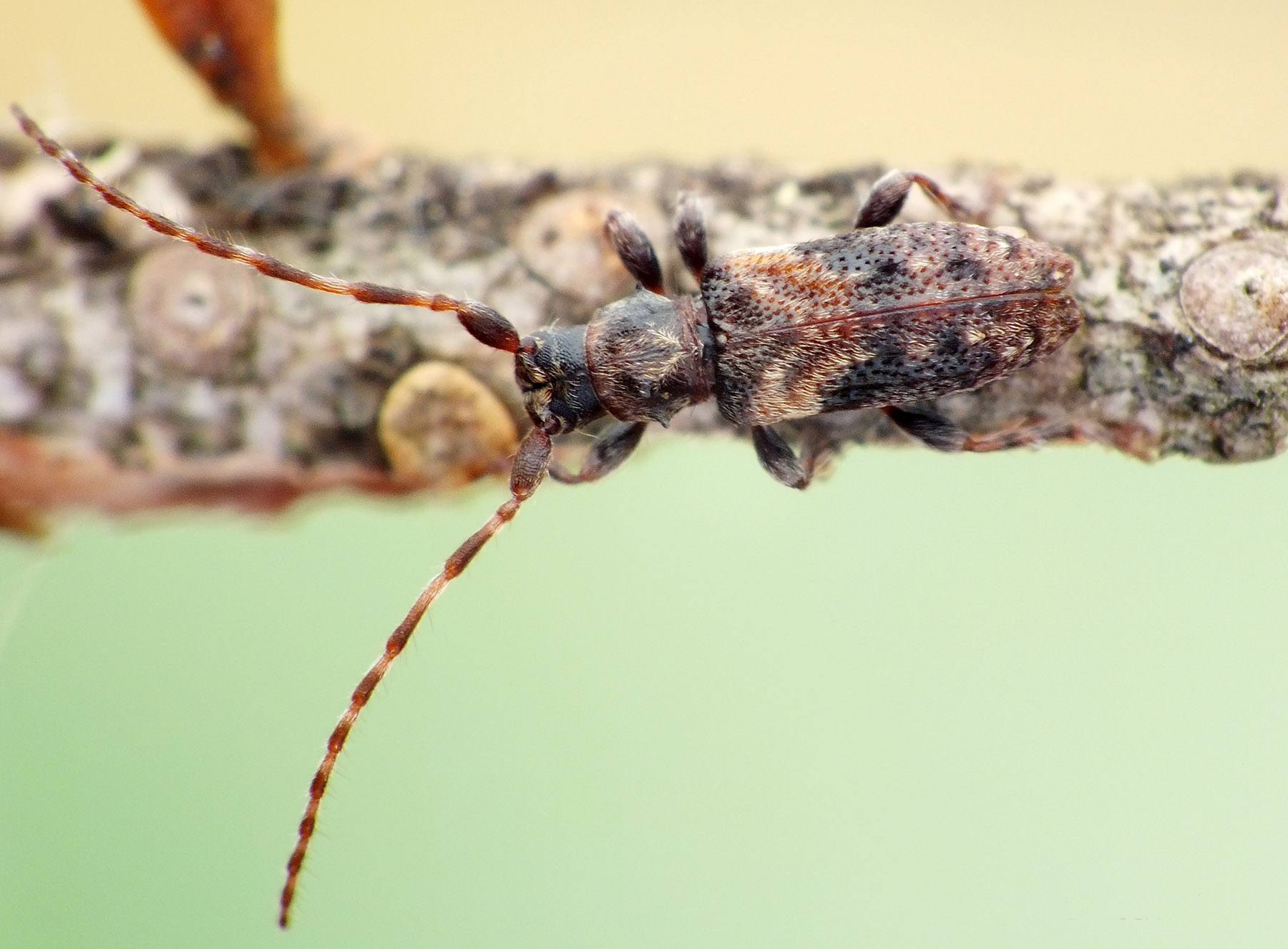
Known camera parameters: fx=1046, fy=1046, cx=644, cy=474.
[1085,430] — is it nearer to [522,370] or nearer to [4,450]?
[522,370]

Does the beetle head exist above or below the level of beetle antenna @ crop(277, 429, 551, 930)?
above

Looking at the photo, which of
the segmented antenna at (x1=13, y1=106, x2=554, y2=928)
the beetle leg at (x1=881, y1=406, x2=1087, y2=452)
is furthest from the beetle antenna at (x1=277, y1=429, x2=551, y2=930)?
the beetle leg at (x1=881, y1=406, x2=1087, y2=452)

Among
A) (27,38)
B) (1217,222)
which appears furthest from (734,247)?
(27,38)

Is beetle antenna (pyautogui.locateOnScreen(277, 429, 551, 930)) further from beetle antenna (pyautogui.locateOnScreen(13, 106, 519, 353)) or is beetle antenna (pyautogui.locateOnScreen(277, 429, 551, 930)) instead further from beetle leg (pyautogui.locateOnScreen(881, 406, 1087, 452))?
beetle leg (pyautogui.locateOnScreen(881, 406, 1087, 452))

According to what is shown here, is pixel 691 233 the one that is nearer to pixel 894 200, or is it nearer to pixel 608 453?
pixel 894 200

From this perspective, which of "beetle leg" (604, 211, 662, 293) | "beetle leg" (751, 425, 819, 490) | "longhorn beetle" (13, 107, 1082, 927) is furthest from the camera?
"beetle leg" (751, 425, 819, 490)

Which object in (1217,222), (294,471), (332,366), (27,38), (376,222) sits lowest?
(294,471)

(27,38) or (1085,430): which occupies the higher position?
(27,38)
